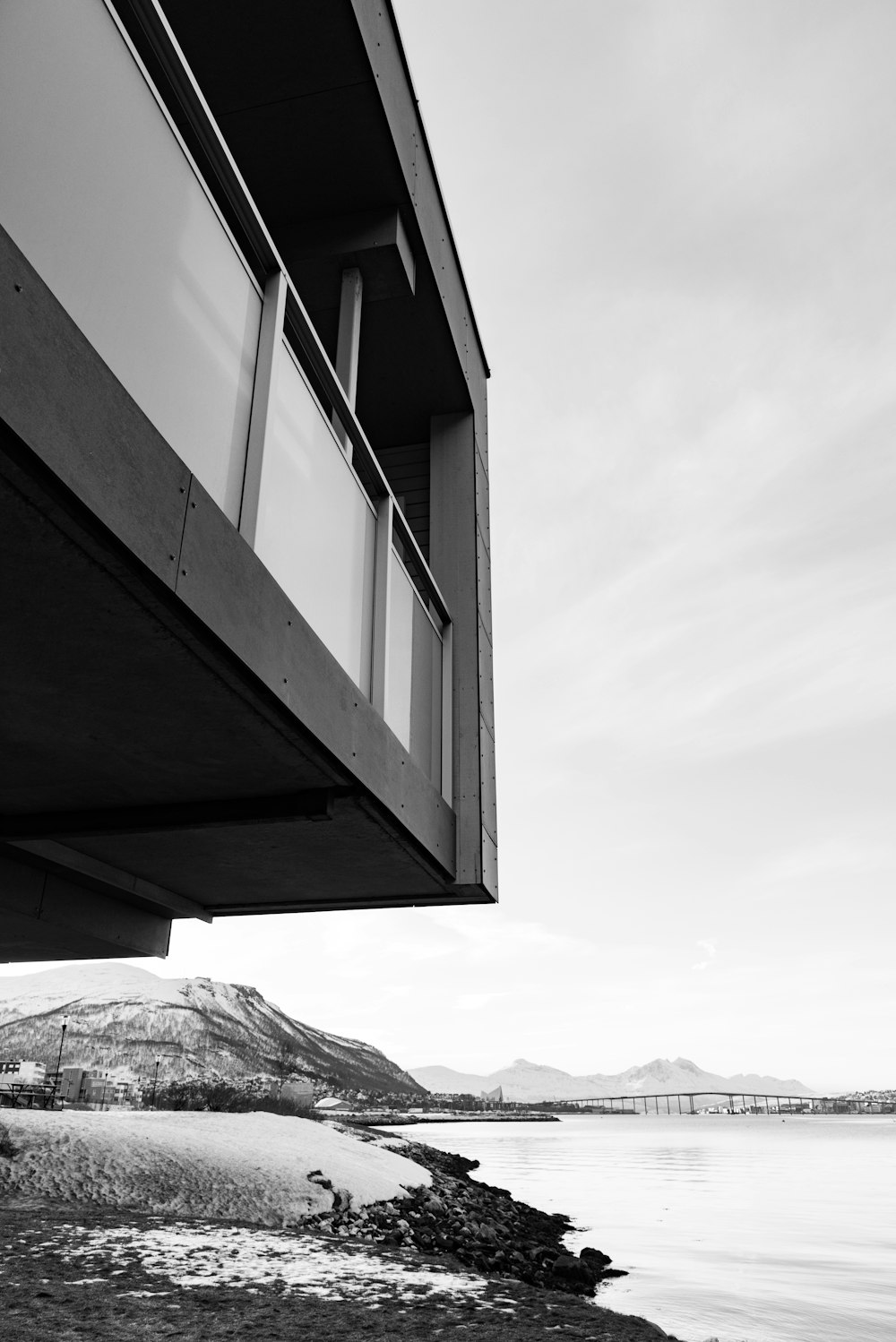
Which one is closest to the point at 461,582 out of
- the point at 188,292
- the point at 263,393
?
the point at 263,393

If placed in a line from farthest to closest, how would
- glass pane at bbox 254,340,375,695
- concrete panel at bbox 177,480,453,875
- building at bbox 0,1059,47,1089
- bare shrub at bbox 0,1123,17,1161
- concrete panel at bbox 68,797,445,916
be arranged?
building at bbox 0,1059,47,1089, bare shrub at bbox 0,1123,17,1161, concrete panel at bbox 68,797,445,916, glass pane at bbox 254,340,375,695, concrete panel at bbox 177,480,453,875

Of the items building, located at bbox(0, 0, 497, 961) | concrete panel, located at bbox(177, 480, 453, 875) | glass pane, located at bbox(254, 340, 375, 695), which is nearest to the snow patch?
building, located at bbox(0, 0, 497, 961)

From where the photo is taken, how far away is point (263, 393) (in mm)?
3666

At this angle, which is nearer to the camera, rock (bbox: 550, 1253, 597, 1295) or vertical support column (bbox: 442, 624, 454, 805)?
vertical support column (bbox: 442, 624, 454, 805)

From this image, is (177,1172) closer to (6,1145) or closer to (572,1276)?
(6,1145)

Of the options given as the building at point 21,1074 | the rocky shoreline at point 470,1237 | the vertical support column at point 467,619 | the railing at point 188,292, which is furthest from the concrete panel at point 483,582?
the building at point 21,1074

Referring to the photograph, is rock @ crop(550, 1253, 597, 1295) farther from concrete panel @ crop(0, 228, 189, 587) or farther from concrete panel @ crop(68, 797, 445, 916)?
concrete panel @ crop(0, 228, 189, 587)

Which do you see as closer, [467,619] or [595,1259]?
[467,619]

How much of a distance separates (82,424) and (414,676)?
3.71 meters

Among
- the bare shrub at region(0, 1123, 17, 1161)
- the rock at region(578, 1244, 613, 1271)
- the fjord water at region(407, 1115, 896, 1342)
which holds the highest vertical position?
the bare shrub at region(0, 1123, 17, 1161)

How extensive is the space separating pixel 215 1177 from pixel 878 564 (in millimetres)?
37323

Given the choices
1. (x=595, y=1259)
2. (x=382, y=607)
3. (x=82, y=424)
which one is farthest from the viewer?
(x=595, y=1259)

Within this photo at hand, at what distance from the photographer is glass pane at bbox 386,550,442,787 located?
5.41 metres

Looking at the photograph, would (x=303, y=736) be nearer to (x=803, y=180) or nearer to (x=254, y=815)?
(x=254, y=815)
